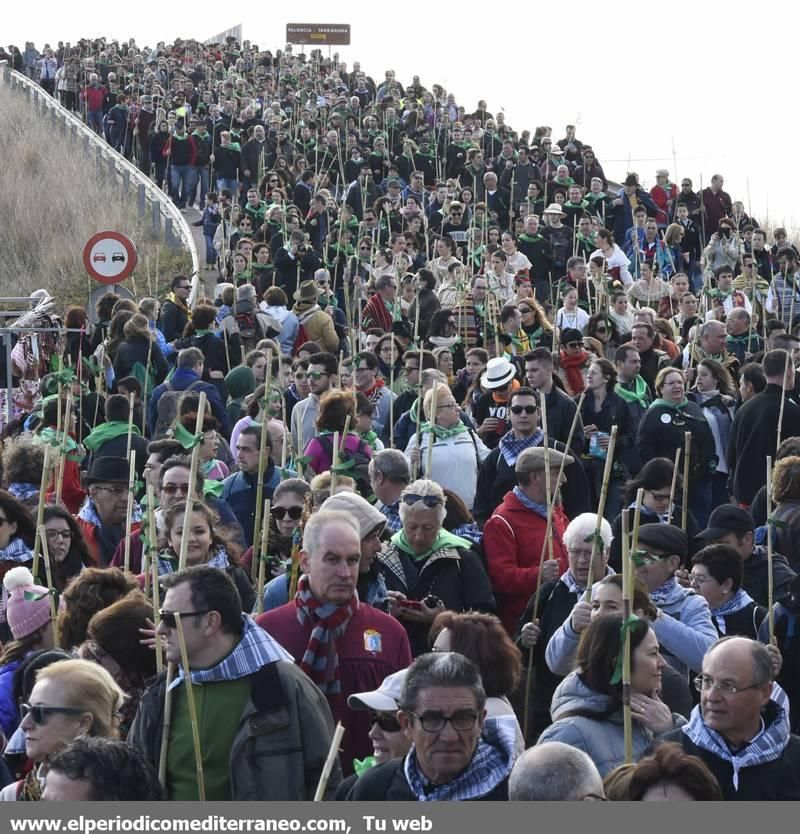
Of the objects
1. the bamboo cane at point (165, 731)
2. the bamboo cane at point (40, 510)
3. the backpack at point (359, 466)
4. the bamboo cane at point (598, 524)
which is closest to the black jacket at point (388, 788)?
the bamboo cane at point (165, 731)

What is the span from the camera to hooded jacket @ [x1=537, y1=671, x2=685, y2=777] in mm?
5332

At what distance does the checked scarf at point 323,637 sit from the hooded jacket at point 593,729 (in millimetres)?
804

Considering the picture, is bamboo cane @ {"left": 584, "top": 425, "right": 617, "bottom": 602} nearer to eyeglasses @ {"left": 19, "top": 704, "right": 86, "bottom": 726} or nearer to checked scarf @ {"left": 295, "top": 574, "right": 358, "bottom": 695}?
checked scarf @ {"left": 295, "top": 574, "right": 358, "bottom": 695}

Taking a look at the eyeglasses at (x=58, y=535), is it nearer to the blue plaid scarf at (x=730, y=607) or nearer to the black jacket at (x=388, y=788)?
the blue plaid scarf at (x=730, y=607)

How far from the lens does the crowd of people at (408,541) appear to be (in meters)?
5.14

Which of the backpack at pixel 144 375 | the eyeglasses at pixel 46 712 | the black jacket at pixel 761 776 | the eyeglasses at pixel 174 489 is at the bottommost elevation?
the black jacket at pixel 761 776

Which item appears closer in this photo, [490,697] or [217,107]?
[490,697]

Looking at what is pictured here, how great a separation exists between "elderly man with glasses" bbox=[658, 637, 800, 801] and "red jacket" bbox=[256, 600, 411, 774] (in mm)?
1042

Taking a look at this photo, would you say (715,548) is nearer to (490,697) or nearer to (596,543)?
(596,543)

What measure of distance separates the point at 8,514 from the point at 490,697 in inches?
121

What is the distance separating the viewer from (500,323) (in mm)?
14719

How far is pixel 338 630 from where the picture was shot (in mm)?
5949

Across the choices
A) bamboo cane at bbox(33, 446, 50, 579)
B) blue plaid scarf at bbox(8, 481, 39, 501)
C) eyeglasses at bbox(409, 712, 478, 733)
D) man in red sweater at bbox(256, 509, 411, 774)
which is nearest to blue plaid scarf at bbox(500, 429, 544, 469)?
blue plaid scarf at bbox(8, 481, 39, 501)
